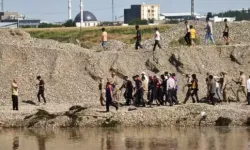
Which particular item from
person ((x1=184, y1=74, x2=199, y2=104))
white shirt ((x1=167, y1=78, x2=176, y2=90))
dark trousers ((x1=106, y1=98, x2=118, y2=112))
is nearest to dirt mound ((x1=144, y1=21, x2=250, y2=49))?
person ((x1=184, y1=74, x2=199, y2=104))

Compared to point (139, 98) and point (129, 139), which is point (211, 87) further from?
point (129, 139)

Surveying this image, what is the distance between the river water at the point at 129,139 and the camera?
28.6m

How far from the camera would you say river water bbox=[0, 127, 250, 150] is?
93.8 ft

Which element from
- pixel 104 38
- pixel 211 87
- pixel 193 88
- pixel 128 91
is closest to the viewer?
pixel 211 87

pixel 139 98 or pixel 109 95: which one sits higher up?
pixel 109 95

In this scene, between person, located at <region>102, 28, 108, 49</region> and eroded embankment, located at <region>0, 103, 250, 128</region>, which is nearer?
eroded embankment, located at <region>0, 103, 250, 128</region>

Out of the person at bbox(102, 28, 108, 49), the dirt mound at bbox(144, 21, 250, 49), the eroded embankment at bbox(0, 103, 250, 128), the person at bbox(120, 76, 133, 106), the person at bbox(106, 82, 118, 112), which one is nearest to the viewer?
the eroded embankment at bbox(0, 103, 250, 128)

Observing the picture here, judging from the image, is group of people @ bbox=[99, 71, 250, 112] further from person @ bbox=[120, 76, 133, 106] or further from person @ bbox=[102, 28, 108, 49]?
person @ bbox=[102, 28, 108, 49]

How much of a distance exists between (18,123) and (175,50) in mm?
12271

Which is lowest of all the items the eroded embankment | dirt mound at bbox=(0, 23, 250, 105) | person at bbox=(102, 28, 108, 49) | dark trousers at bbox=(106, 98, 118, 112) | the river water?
the river water

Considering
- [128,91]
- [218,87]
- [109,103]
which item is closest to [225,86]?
[218,87]

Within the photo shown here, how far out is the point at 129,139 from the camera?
30453mm

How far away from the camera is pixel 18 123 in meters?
34.4

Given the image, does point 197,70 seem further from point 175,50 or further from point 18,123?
point 18,123
